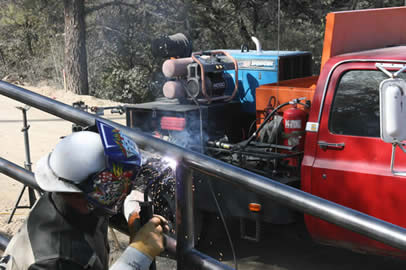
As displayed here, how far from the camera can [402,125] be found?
3.25 meters

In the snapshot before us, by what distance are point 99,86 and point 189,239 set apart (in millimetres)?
18539

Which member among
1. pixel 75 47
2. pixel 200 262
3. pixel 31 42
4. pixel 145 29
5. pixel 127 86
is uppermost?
pixel 145 29

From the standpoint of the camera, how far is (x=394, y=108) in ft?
10.7

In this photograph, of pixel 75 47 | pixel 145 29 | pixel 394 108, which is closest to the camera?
pixel 394 108

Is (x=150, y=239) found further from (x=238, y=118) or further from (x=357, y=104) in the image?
(x=238, y=118)

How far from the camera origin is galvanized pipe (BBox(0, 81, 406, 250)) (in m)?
1.22

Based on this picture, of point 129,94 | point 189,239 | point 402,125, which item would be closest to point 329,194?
point 402,125

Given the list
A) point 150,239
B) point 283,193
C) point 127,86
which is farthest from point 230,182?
point 127,86

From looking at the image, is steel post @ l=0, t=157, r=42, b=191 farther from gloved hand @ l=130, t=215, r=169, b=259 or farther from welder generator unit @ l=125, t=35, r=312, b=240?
welder generator unit @ l=125, t=35, r=312, b=240

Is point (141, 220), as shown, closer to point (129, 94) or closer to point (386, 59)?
point (386, 59)

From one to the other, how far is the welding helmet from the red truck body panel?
273cm

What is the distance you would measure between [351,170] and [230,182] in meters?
2.63

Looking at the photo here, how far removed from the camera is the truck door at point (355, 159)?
12.4 ft

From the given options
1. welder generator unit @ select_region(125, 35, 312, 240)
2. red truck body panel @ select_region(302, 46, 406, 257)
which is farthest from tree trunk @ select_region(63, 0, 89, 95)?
red truck body panel @ select_region(302, 46, 406, 257)
